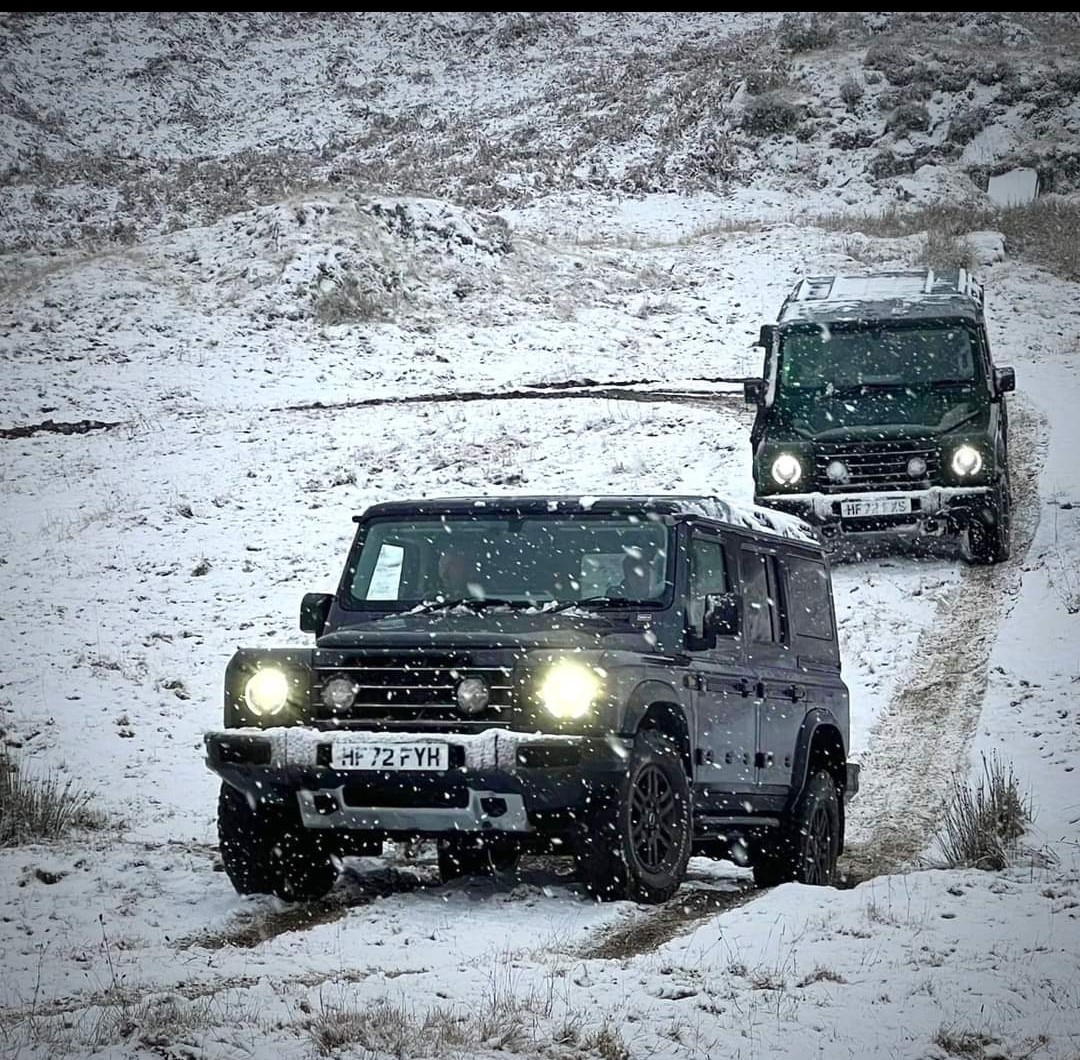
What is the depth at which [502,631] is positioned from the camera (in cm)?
735

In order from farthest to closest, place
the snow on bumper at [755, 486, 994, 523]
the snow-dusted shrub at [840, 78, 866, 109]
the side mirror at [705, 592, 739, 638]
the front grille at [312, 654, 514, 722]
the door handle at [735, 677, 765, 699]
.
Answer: the snow-dusted shrub at [840, 78, 866, 109] → the snow on bumper at [755, 486, 994, 523] → the door handle at [735, 677, 765, 699] → the side mirror at [705, 592, 739, 638] → the front grille at [312, 654, 514, 722]

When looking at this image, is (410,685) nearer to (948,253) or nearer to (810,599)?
(810,599)

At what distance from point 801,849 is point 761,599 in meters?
1.35

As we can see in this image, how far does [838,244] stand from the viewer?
120ft

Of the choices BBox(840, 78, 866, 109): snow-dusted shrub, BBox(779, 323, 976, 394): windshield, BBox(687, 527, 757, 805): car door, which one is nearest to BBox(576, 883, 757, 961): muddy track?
BBox(687, 527, 757, 805): car door

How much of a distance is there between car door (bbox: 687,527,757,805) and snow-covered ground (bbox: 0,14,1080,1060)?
62 centimetres

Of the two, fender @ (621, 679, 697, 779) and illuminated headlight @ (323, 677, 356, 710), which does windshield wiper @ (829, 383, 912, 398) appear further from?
illuminated headlight @ (323, 677, 356, 710)

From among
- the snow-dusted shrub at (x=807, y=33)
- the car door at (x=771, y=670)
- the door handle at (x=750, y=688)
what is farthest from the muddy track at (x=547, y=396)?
the snow-dusted shrub at (x=807, y=33)

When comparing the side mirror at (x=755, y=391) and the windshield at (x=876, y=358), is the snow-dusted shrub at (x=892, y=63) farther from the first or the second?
the side mirror at (x=755, y=391)

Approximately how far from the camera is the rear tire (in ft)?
27.7

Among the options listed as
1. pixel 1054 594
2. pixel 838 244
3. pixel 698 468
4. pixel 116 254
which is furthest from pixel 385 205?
pixel 1054 594

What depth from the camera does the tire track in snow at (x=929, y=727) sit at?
981cm

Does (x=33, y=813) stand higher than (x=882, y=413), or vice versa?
(x=882, y=413)

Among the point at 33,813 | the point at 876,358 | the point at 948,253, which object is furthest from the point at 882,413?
the point at 948,253
